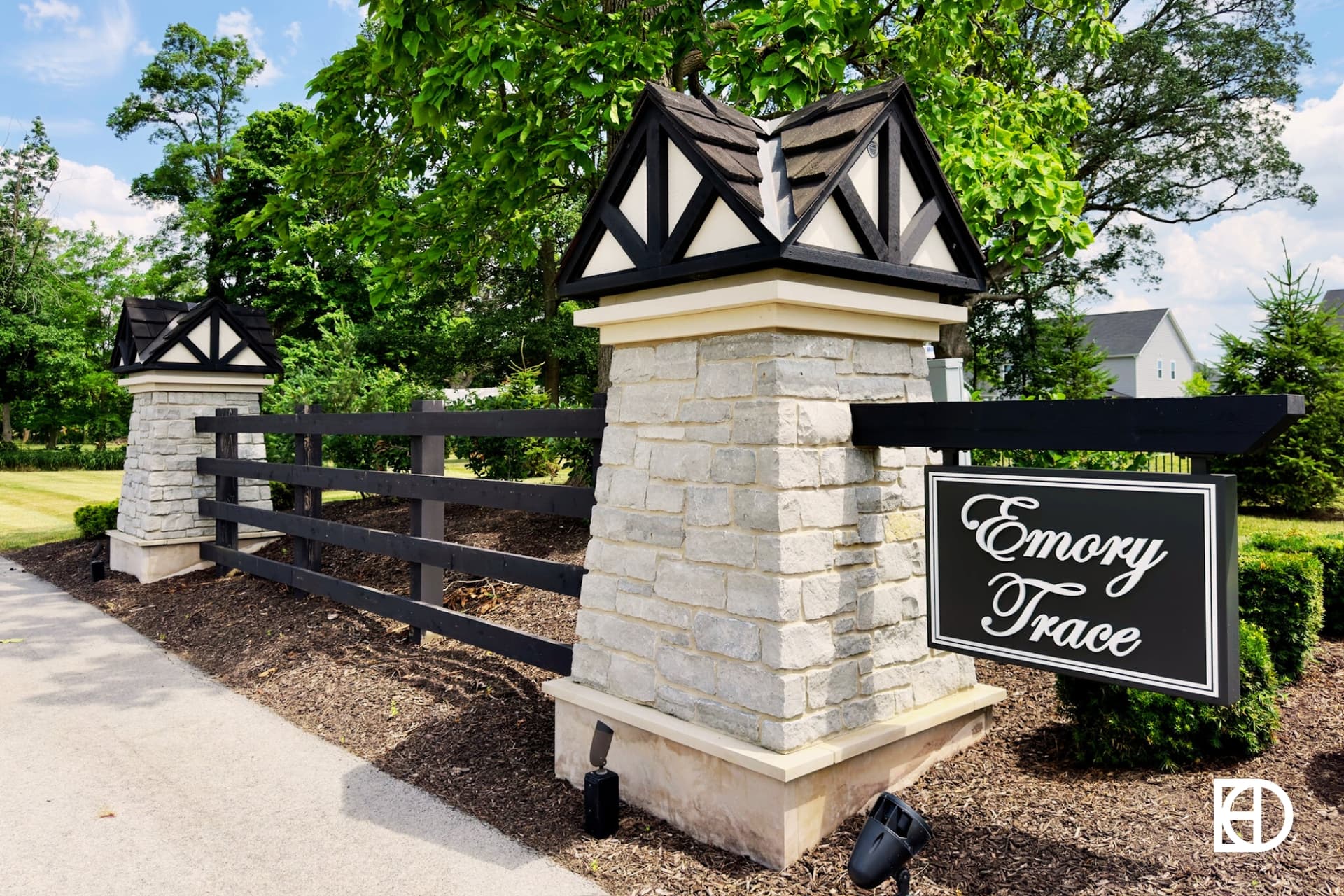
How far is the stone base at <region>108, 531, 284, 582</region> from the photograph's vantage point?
360 inches

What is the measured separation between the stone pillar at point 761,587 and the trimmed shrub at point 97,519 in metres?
9.83

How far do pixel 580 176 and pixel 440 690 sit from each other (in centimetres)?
533

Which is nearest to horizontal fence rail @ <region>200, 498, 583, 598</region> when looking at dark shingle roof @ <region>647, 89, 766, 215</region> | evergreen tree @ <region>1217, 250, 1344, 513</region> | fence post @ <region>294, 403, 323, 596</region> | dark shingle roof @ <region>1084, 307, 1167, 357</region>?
fence post @ <region>294, 403, 323, 596</region>

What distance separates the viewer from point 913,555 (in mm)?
3879

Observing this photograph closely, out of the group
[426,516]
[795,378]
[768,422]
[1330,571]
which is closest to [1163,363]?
[1330,571]

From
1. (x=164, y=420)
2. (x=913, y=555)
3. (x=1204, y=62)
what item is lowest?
(x=913, y=555)

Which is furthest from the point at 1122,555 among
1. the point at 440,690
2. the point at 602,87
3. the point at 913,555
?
the point at 602,87

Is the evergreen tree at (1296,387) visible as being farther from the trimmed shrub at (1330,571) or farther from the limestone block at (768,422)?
the limestone block at (768,422)

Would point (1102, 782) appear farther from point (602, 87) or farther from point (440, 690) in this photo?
point (602, 87)

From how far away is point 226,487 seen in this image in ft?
29.9

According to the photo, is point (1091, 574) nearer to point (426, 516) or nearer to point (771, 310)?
point (771, 310)

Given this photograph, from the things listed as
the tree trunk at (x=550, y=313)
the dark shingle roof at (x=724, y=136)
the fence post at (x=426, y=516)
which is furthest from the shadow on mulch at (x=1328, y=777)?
the tree trunk at (x=550, y=313)

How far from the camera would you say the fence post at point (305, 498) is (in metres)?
7.66

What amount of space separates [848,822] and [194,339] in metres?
8.55
